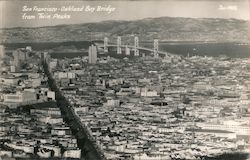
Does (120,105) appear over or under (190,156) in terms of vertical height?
over

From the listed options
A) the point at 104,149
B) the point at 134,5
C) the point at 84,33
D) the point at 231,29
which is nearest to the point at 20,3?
the point at 84,33

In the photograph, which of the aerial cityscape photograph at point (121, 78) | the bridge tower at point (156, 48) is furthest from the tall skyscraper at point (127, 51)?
the bridge tower at point (156, 48)

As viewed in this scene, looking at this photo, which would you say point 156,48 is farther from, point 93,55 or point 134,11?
point 93,55

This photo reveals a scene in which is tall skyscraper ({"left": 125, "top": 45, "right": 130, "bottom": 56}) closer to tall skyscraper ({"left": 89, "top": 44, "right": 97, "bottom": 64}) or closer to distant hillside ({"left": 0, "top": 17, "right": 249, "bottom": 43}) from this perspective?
distant hillside ({"left": 0, "top": 17, "right": 249, "bottom": 43})

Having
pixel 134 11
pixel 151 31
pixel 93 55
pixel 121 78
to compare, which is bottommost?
pixel 121 78

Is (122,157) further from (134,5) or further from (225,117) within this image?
(134,5)

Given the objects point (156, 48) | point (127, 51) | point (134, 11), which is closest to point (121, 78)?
point (127, 51)

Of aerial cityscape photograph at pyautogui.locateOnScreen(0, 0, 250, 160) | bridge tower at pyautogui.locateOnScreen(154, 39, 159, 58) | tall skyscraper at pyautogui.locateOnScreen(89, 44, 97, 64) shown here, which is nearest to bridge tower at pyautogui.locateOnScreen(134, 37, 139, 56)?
aerial cityscape photograph at pyautogui.locateOnScreen(0, 0, 250, 160)
